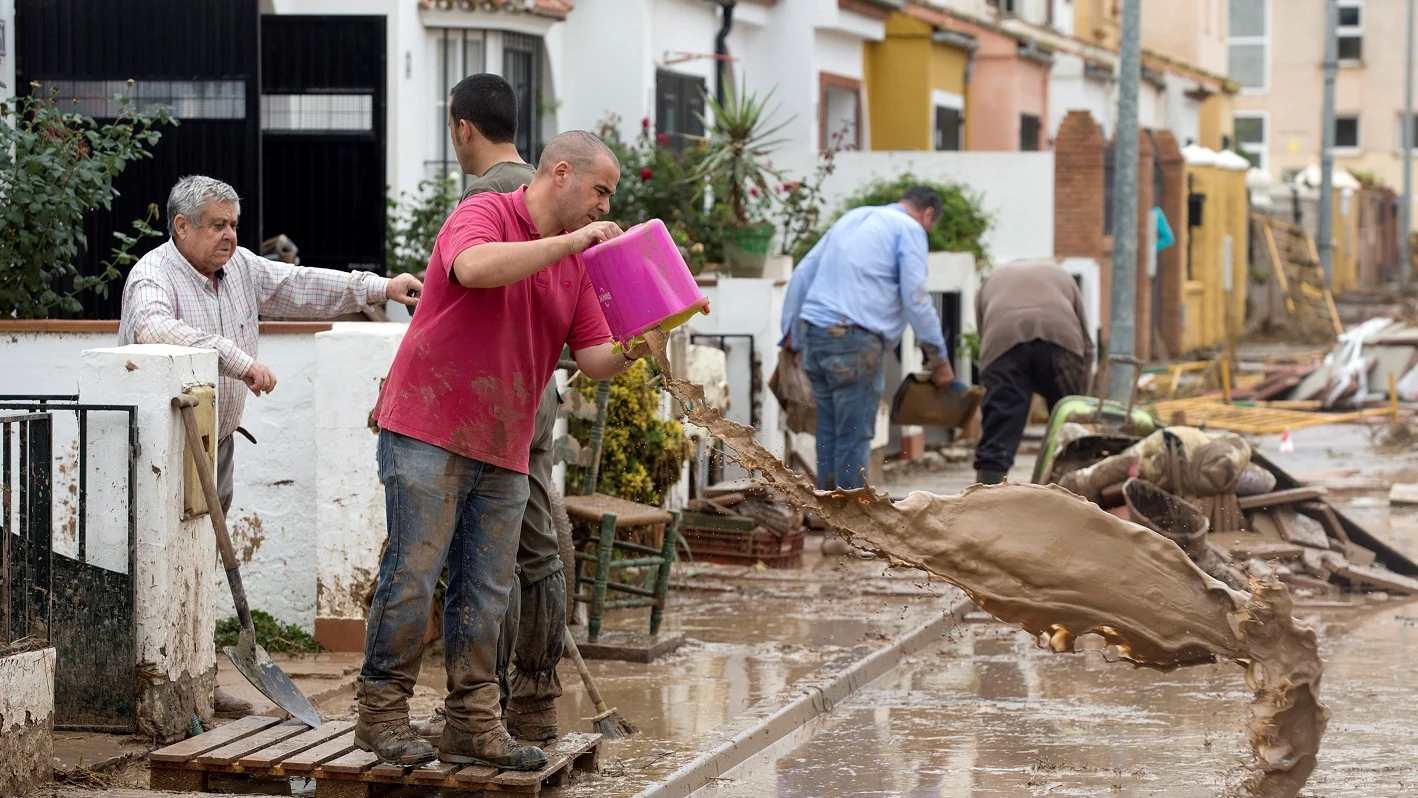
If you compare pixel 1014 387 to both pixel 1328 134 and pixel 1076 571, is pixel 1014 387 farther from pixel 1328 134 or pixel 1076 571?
pixel 1328 134

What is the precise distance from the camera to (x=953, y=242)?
19.1 m

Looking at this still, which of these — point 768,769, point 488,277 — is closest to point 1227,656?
point 768,769

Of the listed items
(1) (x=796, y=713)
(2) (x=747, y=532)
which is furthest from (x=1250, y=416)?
(1) (x=796, y=713)

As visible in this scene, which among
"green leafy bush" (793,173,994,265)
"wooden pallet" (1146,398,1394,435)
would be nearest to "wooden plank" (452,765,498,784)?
"green leafy bush" (793,173,994,265)

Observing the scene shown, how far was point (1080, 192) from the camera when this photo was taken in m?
22.5

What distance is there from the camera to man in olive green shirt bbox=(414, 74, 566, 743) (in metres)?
6.04

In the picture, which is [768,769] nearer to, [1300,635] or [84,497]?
[1300,635]

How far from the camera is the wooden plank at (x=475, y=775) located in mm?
5480

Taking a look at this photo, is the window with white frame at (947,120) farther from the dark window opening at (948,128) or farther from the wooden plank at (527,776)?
the wooden plank at (527,776)

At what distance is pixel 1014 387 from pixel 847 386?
1.80 metres

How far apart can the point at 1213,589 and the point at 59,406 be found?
3.76 m

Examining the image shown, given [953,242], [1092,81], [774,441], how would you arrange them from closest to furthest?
[774,441], [953,242], [1092,81]

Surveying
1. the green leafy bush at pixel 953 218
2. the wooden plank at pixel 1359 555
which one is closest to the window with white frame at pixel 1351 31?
the green leafy bush at pixel 953 218

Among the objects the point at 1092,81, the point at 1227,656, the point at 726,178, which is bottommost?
the point at 1227,656
